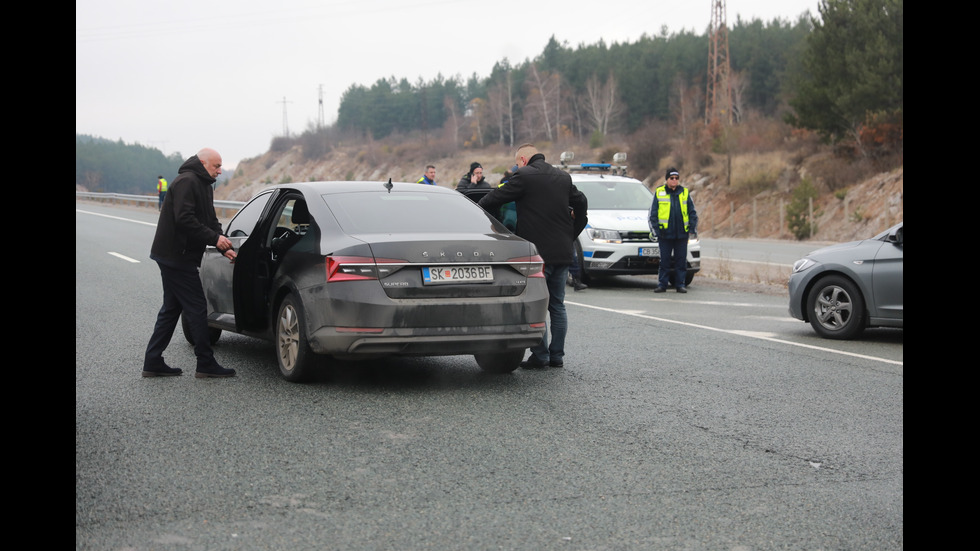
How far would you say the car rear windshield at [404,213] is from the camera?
747cm

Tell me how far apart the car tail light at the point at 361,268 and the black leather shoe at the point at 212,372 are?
1468 mm

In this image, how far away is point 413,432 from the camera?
6086mm

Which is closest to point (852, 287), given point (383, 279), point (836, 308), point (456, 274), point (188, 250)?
point (836, 308)

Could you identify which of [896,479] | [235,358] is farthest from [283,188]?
[896,479]

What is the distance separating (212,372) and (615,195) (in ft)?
36.4

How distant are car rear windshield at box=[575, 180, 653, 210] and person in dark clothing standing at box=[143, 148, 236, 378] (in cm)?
1011

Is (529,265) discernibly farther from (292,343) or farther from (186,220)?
(186,220)

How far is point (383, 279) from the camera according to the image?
7012 millimetres

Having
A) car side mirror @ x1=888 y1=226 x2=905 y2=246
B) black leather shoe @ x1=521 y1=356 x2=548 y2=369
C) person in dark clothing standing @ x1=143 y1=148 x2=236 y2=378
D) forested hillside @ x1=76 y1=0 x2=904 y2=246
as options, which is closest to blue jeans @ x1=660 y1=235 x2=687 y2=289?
forested hillside @ x1=76 y1=0 x2=904 y2=246

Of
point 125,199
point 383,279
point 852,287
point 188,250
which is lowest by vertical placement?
point 852,287

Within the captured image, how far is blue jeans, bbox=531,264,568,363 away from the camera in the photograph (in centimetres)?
846

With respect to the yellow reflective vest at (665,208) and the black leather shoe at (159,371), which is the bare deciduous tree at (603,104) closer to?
the yellow reflective vest at (665,208)
